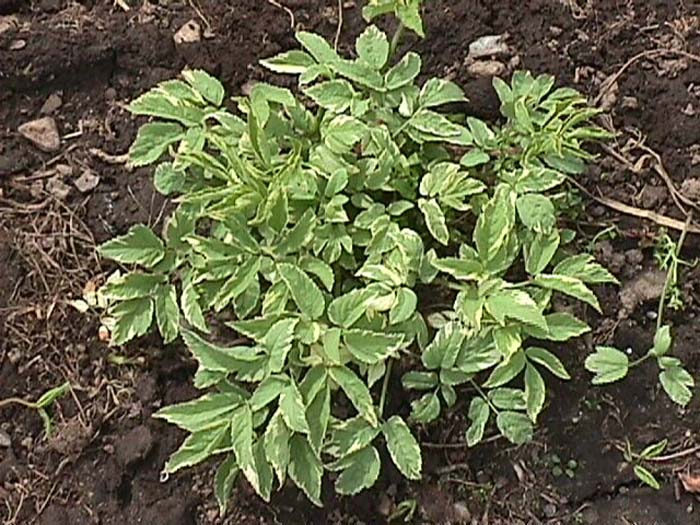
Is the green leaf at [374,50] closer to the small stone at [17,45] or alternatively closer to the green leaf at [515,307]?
the green leaf at [515,307]

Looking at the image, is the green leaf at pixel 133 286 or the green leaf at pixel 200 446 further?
the green leaf at pixel 133 286

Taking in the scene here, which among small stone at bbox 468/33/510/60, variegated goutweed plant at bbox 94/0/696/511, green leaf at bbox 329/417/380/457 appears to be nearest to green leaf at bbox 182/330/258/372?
variegated goutweed plant at bbox 94/0/696/511

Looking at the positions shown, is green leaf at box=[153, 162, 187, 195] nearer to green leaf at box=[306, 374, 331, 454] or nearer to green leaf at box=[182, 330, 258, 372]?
green leaf at box=[182, 330, 258, 372]

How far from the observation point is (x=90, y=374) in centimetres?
232

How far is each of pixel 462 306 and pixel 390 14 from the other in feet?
2.40

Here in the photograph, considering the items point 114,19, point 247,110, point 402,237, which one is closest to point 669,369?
point 402,237

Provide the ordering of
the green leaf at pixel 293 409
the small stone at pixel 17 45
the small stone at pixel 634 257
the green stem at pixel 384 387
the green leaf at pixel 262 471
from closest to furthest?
the green leaf at pixel 293 409 → the green leaf at pixel 262 471 → the green stem at pixel 384 387 → the small stone at pixel 634 257 → the small stone at pixel 17 45

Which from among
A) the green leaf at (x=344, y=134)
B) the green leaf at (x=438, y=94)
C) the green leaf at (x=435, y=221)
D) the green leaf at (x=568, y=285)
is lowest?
the green leaf at (x=568, y=285)

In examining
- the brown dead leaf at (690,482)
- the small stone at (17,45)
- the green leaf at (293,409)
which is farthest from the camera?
the small stone at (17,45)

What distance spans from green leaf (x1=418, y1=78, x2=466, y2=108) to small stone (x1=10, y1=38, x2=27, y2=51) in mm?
864

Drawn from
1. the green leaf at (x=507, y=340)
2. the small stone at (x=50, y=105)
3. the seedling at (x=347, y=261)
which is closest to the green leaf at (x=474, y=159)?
the seedling at (x=347, y=261)

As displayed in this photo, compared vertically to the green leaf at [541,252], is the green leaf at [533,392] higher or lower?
lower

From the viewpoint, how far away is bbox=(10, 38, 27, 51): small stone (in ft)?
8.08

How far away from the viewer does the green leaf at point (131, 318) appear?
2.17 m
